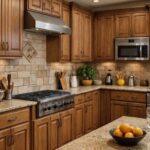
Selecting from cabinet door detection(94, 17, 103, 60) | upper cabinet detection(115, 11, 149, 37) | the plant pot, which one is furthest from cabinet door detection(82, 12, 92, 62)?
upper cabinet detection(115, 11, 149, 37)

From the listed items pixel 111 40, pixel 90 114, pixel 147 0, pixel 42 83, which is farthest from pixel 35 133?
pixel 147 0

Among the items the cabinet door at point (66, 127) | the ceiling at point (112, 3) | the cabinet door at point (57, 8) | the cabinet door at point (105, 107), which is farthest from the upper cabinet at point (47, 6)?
the cabinet door at point (105, 107)

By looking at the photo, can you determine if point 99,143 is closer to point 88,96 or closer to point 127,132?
point 127,132

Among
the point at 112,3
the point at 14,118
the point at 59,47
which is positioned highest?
the point at 112,3

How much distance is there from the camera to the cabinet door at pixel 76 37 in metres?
4.92

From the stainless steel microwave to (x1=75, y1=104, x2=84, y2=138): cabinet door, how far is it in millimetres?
1540

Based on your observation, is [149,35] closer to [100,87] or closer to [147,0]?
[147,0]

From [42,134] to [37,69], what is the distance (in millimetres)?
1335

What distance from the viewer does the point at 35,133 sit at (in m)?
3.38

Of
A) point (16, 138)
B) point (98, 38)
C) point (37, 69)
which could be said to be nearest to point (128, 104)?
point (98, 38)

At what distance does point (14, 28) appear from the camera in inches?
135

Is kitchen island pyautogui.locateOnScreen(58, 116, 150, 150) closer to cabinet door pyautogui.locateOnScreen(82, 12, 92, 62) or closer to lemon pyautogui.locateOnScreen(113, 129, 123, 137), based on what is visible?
lemon pyautogui.locateOnScreen(113, 129, 123, 137)

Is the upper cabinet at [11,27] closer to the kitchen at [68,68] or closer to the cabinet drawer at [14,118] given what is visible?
the kitchen at [68,68]

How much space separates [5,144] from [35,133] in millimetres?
544
